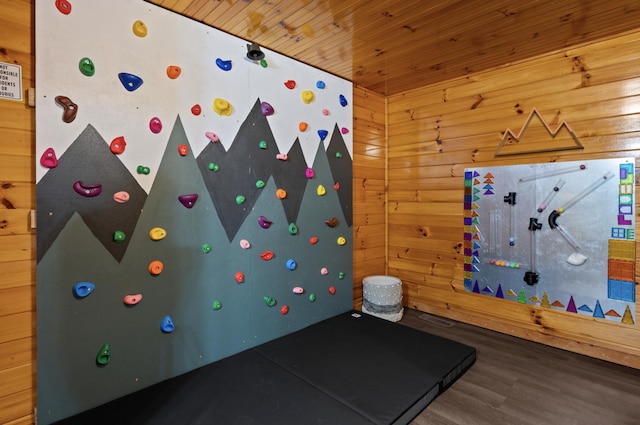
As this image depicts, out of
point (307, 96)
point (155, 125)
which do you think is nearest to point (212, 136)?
point (155, 125)

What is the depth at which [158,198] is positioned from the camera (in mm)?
1785

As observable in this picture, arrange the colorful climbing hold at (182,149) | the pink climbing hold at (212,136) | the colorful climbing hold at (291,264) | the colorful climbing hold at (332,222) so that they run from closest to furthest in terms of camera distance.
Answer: the colorful climbing hold at (182,149) → the pink climbing hold at (212,136) → the colorful climbing hold at (291,264) → the colorful climbing hold at (332,222)

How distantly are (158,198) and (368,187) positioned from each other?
1.95m

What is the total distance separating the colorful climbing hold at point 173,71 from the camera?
5.98 ft

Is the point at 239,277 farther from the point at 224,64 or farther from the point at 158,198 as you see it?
the point at 224,64

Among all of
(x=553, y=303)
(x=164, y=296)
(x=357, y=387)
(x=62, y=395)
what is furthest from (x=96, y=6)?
(x=553, y=303)

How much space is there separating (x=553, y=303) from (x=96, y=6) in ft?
11.2

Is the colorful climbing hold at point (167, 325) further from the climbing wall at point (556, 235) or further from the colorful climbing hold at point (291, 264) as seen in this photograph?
the climbing wall at point (556, 235)

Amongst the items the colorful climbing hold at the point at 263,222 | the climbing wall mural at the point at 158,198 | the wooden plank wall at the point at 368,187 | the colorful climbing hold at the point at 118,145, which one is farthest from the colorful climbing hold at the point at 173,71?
the wooden plank wall at the point at 368,187

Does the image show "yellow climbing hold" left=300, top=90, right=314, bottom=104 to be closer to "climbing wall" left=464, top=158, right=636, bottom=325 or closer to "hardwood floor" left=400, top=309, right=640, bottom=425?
"climbing wall" left=464, top=158, right=636, bottom=325

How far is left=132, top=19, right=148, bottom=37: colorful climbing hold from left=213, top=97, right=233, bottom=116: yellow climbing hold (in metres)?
0.48

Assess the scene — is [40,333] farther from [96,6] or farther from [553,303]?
[553,303]

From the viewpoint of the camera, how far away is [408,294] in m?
3.23

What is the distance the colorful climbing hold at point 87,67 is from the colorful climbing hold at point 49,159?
41cm
